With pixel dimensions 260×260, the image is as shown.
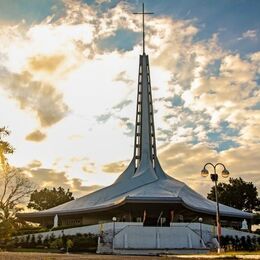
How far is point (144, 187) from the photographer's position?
55.2 meters

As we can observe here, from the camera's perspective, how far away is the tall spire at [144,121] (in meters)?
66.9

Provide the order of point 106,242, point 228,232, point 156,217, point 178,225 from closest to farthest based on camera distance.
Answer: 1. point 106,242
2. point 178,225
3. point 228,232
4. point 156,217

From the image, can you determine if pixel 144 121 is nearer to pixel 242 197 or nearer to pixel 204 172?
pixel 242 197

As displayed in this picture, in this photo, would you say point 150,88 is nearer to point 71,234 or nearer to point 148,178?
point 148,178

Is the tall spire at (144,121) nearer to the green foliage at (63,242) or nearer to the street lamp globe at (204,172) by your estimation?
the green foliage at (63,242)

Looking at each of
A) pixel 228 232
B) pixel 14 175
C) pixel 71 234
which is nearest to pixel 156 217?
pixel 228 232

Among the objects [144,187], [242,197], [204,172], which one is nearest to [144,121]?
[144,187]

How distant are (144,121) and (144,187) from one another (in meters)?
16.8

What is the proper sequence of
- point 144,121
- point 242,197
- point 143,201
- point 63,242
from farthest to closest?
point 242,197 → point 144,121 → point 143,201 → point 63,242

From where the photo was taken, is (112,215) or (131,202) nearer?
(131,202)

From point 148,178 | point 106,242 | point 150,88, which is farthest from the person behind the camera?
point 150,88

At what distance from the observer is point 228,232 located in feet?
145

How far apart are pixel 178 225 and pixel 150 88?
36.8m

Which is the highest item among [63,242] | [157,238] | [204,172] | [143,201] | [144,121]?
[144,121]
